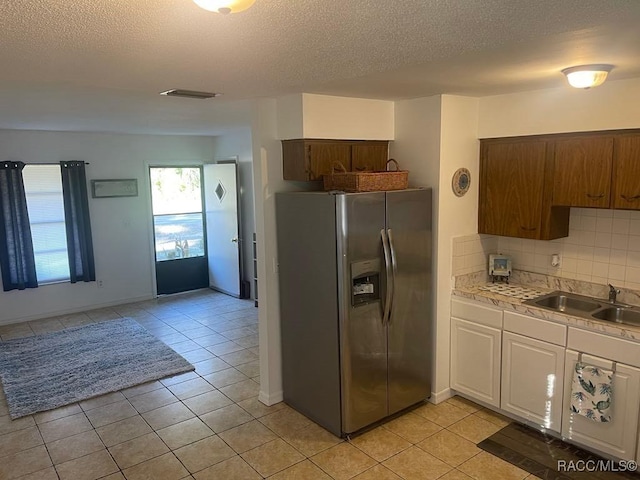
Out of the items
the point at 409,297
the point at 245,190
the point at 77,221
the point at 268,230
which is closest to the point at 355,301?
the point at 409,297

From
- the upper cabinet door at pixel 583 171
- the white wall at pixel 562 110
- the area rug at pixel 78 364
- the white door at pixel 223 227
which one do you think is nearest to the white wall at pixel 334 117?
the white wall at pixel 562 110

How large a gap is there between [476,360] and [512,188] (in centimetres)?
130

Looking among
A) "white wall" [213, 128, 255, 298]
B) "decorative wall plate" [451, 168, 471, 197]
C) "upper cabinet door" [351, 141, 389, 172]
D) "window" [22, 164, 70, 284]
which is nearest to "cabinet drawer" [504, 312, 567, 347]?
"decorative wall plate" [451, 168, 471, 197]

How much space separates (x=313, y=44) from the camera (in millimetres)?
1869

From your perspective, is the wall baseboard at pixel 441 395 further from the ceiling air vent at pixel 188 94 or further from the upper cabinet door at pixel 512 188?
the ceiling air vent at pixel 188 94

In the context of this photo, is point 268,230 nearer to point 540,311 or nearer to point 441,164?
point 441,164

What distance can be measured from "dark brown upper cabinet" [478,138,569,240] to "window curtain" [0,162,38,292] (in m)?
5.35

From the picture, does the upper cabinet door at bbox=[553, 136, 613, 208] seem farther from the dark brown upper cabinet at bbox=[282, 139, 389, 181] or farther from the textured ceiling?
the dark brown upper cabinet at bbox=[282, 139, 389, 181]

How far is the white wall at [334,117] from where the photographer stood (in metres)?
3.31

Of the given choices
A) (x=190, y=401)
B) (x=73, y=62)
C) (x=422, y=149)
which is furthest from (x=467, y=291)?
(x=73, y=62)

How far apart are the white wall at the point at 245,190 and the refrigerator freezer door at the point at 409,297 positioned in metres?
3.62

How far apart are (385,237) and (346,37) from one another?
166 centimetres

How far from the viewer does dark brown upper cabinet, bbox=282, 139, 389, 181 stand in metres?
3.37

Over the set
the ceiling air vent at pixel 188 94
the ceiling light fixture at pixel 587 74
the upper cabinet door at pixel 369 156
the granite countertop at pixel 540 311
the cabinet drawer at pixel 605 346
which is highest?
the ceiling air vent at pixel 188 94
